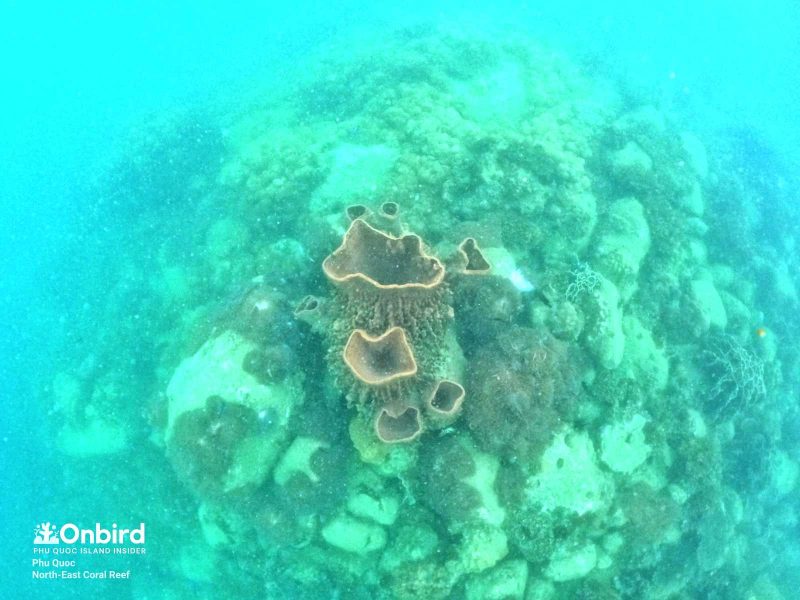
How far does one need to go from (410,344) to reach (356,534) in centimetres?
264

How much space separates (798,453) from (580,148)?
8911 millimetres

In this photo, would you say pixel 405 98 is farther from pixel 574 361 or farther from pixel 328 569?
pixel 328 569

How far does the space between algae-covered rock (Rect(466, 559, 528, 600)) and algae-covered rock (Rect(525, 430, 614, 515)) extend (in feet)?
2.84

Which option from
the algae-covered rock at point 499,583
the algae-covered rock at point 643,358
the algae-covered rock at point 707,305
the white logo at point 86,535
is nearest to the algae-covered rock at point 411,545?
the algae-covered rock at point 499,583

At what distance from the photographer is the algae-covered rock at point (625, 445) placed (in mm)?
6793

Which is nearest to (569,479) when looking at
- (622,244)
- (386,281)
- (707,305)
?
(386,281)

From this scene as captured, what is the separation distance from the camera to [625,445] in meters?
6.99

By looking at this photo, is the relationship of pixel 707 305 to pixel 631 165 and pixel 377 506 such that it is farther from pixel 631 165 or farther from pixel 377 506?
pixel 377 506

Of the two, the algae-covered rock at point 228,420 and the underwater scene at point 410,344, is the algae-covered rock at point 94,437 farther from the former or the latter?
the algae-covered rock at point 228,420

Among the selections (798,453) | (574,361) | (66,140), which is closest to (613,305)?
(574,361)

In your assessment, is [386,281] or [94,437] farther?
[94,437]

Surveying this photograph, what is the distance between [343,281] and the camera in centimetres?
521

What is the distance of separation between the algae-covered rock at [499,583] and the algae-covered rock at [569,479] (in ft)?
2.84

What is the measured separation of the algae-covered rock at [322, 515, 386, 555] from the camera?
248 inches
